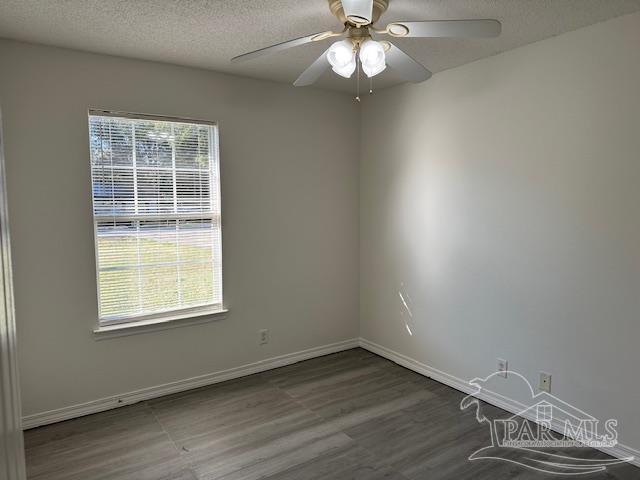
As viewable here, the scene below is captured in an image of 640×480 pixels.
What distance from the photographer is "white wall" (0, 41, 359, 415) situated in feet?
8.82

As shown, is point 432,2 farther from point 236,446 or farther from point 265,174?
point 236,446

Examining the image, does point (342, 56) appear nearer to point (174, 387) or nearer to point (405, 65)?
point (405, 65)

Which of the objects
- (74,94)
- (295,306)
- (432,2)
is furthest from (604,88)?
(74,94)

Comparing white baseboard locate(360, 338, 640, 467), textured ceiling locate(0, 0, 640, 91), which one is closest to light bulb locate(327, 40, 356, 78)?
textured ceiling locate(0, 0, 640, 91)

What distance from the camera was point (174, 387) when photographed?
10.7ft

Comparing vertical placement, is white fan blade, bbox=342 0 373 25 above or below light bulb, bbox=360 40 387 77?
above

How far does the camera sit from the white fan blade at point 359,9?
5.14 feet

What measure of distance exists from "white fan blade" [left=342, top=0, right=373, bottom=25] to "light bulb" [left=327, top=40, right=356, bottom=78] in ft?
0.60

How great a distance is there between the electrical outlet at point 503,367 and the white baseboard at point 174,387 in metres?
1.55

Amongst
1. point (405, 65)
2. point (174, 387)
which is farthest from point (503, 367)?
point (174, 387)

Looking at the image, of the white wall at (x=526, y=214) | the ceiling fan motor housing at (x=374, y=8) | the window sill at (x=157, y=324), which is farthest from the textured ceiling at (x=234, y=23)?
the window sill at (x=157, y=324)

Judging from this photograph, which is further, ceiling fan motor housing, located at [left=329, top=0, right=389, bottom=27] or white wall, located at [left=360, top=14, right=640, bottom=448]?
white wall, located at [left=360, top=14, right=640, bottom=448]

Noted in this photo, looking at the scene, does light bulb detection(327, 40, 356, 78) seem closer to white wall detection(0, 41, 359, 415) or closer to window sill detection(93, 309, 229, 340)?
white wall detection(0, 41, 359, 415)

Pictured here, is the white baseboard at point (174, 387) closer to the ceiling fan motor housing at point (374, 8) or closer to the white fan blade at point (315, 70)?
the white fan blade at point (315, 70)
